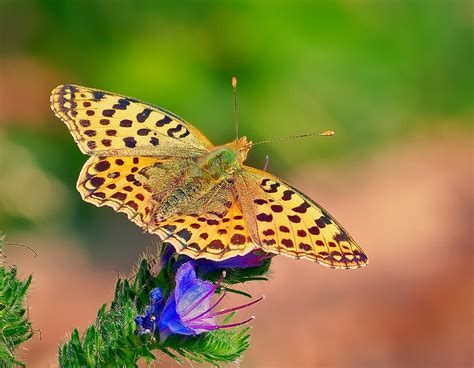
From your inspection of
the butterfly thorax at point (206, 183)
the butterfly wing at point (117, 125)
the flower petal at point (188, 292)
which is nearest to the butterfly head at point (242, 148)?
the butterfly thorax at point (206, 183)

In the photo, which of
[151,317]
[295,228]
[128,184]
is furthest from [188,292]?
[128,184]

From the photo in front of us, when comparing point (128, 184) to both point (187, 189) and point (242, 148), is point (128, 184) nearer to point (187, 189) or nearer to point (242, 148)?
point (187, 189)

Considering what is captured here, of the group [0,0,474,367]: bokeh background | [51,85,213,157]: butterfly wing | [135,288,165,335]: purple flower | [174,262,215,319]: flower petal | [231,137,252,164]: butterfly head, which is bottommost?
[135,288,165,335]: purple flower

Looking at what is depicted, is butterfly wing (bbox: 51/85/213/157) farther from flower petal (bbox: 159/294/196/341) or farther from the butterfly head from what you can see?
flower petal (bbox: 159/294/196/341)

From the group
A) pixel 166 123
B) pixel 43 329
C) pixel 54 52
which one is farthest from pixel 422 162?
pixel 166 123

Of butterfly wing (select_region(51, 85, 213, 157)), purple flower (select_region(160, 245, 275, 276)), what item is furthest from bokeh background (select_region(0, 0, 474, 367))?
purple flower (select_region(160, 245, 275, 276))

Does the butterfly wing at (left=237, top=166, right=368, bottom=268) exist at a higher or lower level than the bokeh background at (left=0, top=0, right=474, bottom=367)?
lower
